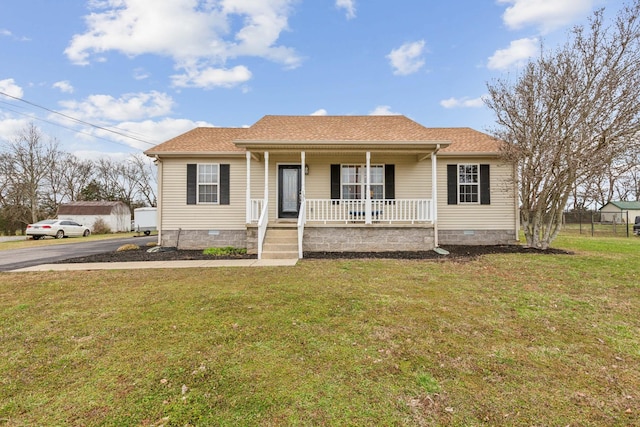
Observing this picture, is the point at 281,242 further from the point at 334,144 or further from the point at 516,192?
the point at 516,192

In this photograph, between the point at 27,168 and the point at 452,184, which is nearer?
the point at 452,184

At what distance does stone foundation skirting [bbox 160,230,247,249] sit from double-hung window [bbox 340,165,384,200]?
4022 millimetres

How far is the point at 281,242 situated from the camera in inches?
363

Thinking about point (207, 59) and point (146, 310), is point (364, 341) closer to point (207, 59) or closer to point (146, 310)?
point (146, 310)

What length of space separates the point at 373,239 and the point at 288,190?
366cm

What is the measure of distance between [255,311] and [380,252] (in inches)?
231

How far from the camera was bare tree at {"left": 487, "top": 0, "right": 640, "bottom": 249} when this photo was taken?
8.58 m

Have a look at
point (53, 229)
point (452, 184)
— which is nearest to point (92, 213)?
point (53, 229)

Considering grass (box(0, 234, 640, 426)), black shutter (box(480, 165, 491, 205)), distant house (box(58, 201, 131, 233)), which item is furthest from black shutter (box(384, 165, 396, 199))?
distant house (box(58, 201, 131, 233))

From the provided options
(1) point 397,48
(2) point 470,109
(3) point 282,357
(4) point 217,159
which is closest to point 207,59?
(4) point 217,159

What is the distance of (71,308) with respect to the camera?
4.39 m

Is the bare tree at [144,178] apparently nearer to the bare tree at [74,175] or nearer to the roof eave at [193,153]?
the bare tree at [74,175]

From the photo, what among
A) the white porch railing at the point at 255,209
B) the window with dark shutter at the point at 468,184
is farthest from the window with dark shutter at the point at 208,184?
the window with dark shutter at the point at 468,184

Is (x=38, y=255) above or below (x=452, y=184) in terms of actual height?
below
